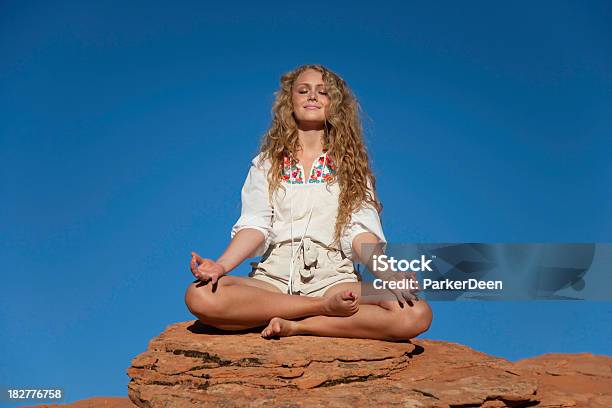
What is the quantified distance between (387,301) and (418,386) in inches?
24.2

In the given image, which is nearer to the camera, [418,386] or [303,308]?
[418,386]

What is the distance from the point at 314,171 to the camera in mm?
4492

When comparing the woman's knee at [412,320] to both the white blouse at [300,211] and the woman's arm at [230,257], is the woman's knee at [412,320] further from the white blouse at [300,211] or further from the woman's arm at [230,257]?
the woman's arm at [230,257]

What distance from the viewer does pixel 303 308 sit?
382cm

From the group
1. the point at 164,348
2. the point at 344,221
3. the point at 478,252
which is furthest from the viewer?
the point at 478,252

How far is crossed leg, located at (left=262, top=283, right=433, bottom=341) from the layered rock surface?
0.05 metres

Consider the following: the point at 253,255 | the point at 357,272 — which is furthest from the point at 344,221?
the point at 253,255

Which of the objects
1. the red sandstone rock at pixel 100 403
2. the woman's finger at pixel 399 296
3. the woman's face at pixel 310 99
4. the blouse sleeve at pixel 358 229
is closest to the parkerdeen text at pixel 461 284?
the blouse sleeve at pixel 358 229

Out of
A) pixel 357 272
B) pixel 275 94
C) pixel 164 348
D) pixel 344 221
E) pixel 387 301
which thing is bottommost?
pixel 164 348

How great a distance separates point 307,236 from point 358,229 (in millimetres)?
325

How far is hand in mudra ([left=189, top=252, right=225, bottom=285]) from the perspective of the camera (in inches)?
148

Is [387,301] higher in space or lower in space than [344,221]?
lower

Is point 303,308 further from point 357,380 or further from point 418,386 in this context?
point 418,386

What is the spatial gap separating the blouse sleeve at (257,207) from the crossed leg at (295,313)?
0.49 metres
